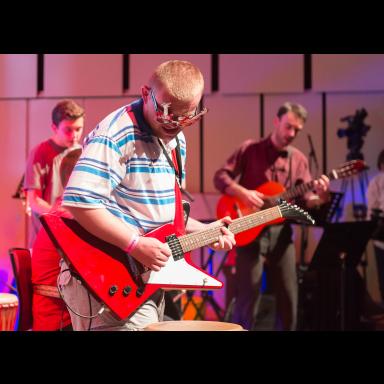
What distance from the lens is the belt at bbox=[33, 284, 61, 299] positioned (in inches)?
138

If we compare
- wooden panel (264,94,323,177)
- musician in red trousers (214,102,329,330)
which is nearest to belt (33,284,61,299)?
musician in red trousers (214,102,329,330)

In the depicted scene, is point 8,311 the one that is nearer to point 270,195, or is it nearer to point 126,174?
point 126,174

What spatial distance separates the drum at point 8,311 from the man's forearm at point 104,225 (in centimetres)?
166

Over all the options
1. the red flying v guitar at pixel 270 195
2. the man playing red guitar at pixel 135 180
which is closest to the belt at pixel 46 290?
the man playing red guitar at pixel 135 180

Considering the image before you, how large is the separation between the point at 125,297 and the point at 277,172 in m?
3.60

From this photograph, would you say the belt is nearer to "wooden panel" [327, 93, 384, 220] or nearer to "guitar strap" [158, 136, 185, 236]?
"guitar strap" [158, 136, 185, 236]

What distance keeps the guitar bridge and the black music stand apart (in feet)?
8.70

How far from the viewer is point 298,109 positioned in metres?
6.12

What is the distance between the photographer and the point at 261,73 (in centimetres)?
808

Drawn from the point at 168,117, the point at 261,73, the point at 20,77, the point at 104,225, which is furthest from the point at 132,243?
the point at 20,77

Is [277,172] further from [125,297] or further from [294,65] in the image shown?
[125,297]

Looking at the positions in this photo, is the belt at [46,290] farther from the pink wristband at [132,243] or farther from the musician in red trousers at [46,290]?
the pink wristband at [132,243]
